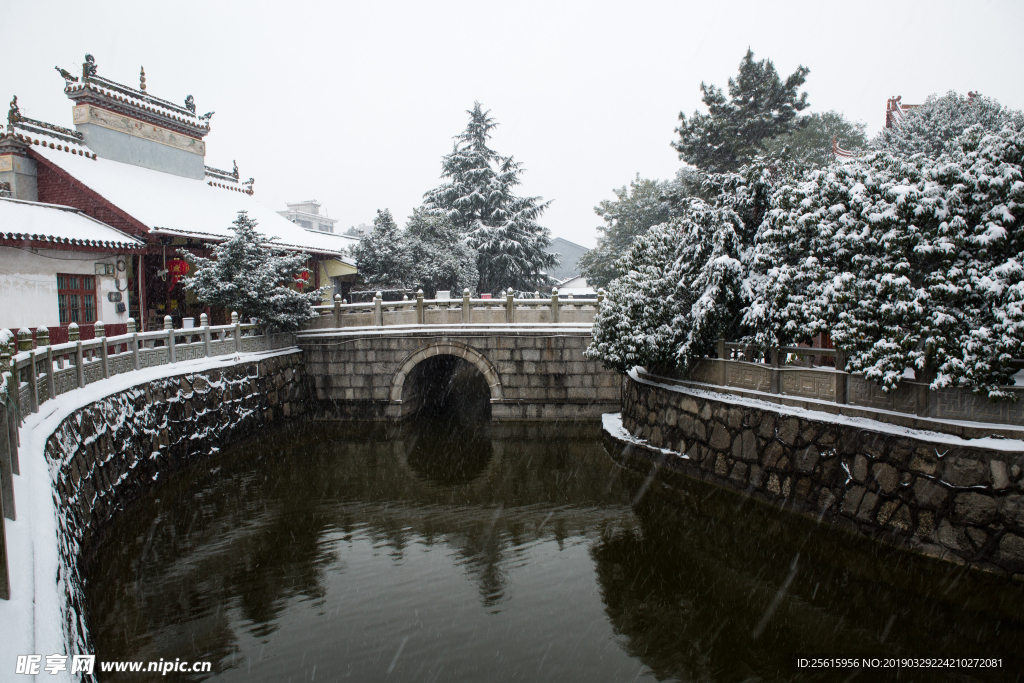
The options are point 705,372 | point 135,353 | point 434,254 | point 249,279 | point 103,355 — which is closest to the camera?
point 103,355

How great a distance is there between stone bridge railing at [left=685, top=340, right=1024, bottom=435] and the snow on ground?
8.49 metres

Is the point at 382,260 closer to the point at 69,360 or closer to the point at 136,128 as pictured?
the point at 136,128

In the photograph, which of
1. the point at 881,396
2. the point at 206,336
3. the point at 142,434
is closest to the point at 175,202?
the point at 206,336

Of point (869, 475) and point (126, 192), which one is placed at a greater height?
point (126, 192)

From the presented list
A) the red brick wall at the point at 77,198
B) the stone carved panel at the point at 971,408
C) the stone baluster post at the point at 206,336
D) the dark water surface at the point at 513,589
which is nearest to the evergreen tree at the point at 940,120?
the stone carved panel at the point at 971,408

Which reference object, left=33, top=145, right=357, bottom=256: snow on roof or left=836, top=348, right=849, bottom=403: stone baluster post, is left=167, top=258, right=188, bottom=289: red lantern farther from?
left=836, top=348, right=849, bottom=403: stone baluster post

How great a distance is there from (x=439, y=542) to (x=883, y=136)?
75.7 feet

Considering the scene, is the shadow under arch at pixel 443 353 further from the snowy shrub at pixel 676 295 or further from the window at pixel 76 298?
A: the window at pixel 76 298

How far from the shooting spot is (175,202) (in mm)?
17188

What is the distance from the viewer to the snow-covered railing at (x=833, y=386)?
23.1 feet

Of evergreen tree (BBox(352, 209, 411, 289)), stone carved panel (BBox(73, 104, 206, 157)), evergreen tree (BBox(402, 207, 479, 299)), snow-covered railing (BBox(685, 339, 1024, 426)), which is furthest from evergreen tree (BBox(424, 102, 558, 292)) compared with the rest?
snow-covered railing (BBox(685, 339, 1024, 426))

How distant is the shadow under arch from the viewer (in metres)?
15.9

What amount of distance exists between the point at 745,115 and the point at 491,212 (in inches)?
419

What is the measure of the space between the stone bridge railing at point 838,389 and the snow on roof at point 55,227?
12.6m
